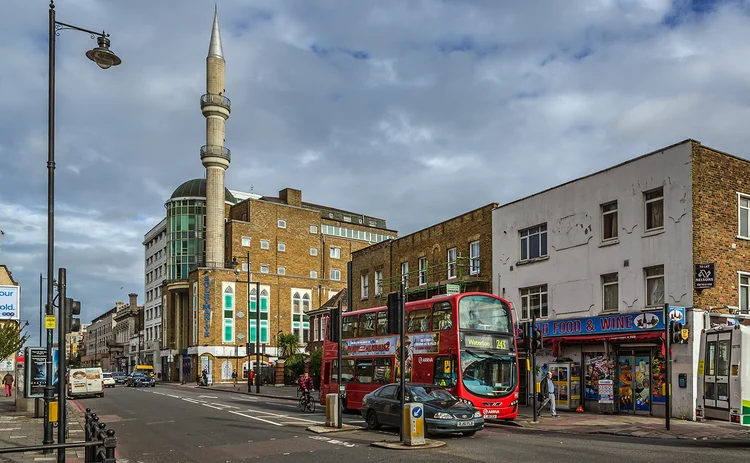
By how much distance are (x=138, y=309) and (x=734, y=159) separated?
335 ft

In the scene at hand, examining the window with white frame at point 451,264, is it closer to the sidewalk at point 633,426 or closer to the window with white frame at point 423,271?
the window with white frame at point 423,271

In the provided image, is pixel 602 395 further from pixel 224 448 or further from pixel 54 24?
pixel 54 24

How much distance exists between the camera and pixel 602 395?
88.6ft

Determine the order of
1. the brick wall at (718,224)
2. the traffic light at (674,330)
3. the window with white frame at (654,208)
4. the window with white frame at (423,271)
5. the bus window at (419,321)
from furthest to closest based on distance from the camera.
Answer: the window with white frame at (423,271), the window with white frame at (654,208), the brick wall at (718,224), the bus window at (419,321), the traffic light at (674,330)

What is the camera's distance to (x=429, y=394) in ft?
62.5

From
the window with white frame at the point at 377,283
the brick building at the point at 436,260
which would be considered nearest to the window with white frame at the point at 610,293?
the brick building at the point at 436,260

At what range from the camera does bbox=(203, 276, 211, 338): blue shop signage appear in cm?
7769

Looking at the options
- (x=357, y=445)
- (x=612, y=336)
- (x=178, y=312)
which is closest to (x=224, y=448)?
(x=357, y=445)

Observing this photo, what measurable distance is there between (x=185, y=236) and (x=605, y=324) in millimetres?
69489

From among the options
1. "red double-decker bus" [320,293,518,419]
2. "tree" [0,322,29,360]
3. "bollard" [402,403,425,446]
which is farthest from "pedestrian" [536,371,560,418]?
"tree" [0,322,29,360]

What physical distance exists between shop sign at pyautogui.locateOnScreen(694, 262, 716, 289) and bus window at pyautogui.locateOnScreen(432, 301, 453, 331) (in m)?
8.38

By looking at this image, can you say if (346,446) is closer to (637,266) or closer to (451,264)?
(637,266)

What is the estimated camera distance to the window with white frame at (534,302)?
30.8m

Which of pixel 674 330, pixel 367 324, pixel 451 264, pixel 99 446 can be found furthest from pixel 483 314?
pixel 99 446
